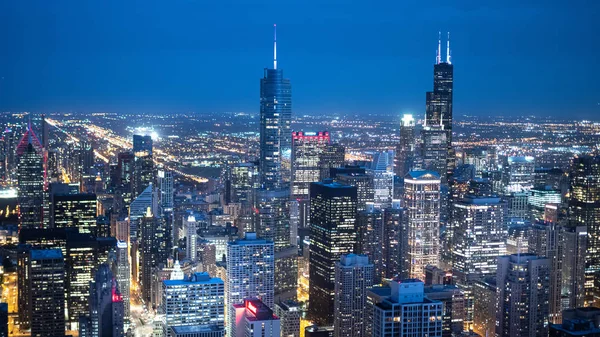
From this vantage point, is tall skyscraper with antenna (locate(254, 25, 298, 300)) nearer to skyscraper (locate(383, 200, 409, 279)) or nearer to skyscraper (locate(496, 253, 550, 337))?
skyscraper (locate(383, 200, 409, 279))

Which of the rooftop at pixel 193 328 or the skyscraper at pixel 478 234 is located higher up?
the skyscraper at pixel 478 234

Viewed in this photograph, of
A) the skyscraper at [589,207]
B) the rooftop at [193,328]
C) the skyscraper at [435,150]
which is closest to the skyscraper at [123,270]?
the rooftop at [193,328]

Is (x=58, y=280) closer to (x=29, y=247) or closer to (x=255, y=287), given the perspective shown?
(x=29, y=247)

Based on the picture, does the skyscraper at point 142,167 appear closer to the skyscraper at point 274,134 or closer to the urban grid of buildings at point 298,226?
the urban grid of buildings at point 298,226

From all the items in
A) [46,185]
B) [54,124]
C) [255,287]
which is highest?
[54,124]

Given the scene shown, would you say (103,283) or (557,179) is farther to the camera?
(557,179)

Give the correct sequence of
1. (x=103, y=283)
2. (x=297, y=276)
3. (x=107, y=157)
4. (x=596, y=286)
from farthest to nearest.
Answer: (x=107, y=157) < (x=297, y=276) < (x=596, y=286) < (x=103, y=283)

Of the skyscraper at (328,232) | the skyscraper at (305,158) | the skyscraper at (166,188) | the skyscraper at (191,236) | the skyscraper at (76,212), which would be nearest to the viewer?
the skyscraper at (328,232)

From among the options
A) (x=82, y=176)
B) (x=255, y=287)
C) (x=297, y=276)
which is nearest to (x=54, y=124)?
(x=255, y=287)
